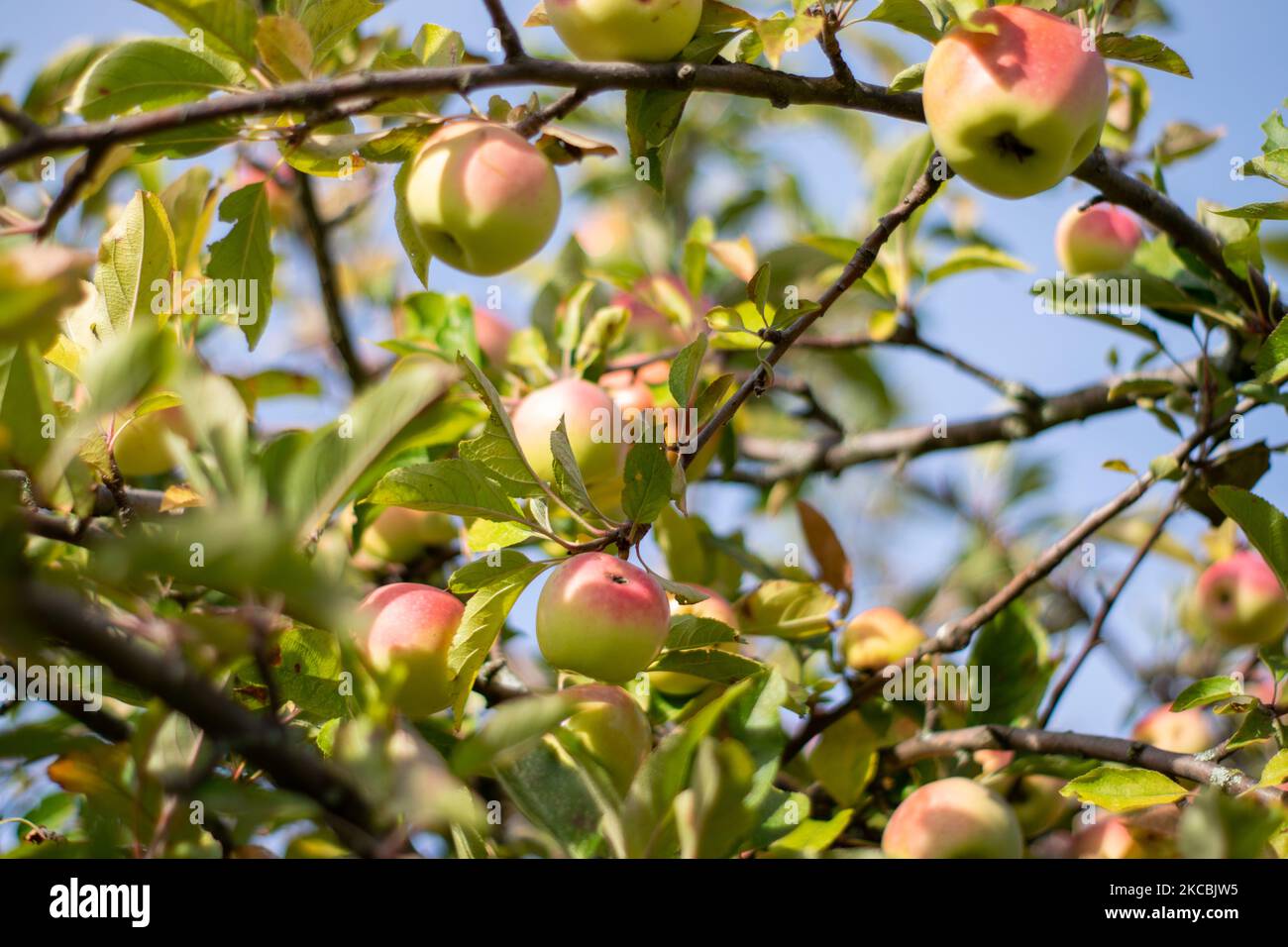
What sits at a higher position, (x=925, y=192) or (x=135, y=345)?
(x=925, y=192)

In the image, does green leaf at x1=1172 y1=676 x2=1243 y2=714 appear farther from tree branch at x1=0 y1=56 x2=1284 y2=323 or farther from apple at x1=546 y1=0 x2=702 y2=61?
apple at x1=546 y1=0 x2=702 y2=61

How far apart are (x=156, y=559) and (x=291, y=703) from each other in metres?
0.61

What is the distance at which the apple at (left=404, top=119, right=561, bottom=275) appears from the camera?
3.75 ft

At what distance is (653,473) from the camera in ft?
3.81

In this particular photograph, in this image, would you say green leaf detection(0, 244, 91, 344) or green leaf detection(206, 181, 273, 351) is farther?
green leaf detection(206, 181, 273, 351)

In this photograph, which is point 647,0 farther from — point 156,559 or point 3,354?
point 156,559

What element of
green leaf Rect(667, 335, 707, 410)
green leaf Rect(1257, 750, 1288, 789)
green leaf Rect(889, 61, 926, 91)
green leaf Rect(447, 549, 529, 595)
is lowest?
green leaf Rect(1257, 750, 1288, 789)

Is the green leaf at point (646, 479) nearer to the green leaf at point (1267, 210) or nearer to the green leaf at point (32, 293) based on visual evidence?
the green leaf at point (32, 293)

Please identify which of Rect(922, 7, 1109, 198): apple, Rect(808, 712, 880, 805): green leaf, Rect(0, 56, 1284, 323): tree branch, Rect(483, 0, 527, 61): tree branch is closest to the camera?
Rect(0, 56, 1284, 323): tree branch

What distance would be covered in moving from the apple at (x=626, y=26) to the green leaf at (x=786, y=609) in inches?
29.5

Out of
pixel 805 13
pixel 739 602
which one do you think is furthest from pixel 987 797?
pixel 805 13

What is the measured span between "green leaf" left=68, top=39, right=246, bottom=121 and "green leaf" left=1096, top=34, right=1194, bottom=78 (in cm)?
93
